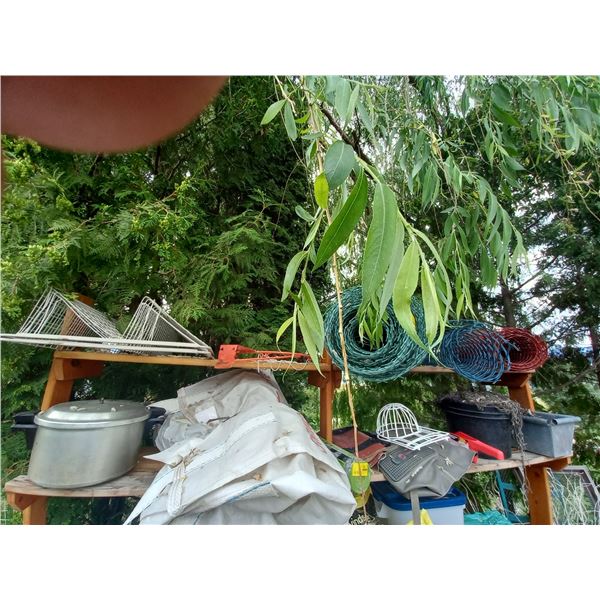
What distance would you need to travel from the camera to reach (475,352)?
0.86 metres

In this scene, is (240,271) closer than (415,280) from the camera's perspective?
No

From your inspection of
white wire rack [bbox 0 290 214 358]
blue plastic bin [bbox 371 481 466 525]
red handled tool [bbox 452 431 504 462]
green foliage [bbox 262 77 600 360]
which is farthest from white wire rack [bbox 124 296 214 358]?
red handled tool [bbox 452 431 504 462]

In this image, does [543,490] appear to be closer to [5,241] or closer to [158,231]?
[158,231]

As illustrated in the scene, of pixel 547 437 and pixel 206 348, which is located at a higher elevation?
pixel 206 348

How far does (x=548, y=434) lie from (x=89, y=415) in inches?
48.9

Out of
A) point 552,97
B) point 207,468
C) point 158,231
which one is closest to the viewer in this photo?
point 207,468

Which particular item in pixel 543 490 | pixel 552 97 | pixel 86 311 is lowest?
pixel 543 490

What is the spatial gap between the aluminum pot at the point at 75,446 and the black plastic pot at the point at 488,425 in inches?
37.1

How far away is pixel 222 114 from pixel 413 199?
725mm

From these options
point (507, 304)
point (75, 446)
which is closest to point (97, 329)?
point (75, 446)

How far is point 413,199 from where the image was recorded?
1101mm

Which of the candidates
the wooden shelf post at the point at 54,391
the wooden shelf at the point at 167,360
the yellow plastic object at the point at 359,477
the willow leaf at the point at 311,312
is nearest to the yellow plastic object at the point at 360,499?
the yellow plastic object at the point at 359,477

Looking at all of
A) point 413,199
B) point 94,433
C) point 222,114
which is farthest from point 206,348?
point 413,199

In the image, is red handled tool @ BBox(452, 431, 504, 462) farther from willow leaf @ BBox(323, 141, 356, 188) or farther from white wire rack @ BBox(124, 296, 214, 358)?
willow leaf @ BBox(323, 141, 356, 188)
